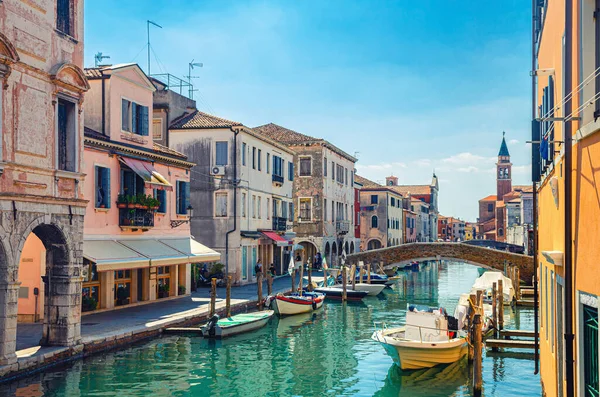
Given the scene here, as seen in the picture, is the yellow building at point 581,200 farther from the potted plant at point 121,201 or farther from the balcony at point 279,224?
the balcony at point 279,224

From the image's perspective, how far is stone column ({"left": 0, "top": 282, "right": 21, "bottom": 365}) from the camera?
45.7ft

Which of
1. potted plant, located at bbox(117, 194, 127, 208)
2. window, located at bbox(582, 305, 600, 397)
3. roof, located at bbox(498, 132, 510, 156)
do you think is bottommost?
window, located at bbox(582, 305, 600, 397)

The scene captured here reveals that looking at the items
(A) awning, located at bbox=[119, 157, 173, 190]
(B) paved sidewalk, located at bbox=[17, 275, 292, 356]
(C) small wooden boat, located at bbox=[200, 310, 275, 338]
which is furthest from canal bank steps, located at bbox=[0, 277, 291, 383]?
(A) awning, located at bbox=[119, 157, 173, 190]

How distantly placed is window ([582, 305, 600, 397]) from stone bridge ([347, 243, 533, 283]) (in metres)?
37.8

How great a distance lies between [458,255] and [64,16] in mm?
32584

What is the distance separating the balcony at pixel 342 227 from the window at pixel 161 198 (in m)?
25.6

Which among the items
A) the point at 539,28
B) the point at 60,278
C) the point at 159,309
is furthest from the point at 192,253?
the point at 539,28

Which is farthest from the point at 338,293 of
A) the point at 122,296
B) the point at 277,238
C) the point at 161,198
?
the point at 122,296

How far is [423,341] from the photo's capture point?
17.7 metres

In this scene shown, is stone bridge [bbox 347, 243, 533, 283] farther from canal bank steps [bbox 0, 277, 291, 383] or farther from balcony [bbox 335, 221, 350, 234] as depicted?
canal bank steps [bbox 0, 277, 291, 383]

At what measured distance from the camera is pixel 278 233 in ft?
128

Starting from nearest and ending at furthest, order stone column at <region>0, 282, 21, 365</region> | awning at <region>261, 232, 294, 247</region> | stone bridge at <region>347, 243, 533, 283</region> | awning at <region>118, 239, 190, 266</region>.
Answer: stone column at <region>0, 282, 21, 365</region> < awning at <region>118, 239, 190, 266</region> < awning at <region>261, 232, 294, 247</region> < stone bridge at <region>347, 243, 533, 283</region>

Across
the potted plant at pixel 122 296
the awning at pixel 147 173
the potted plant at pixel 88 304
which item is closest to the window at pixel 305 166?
the awning at pixel 147 173

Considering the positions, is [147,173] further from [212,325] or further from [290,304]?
[290,304]
